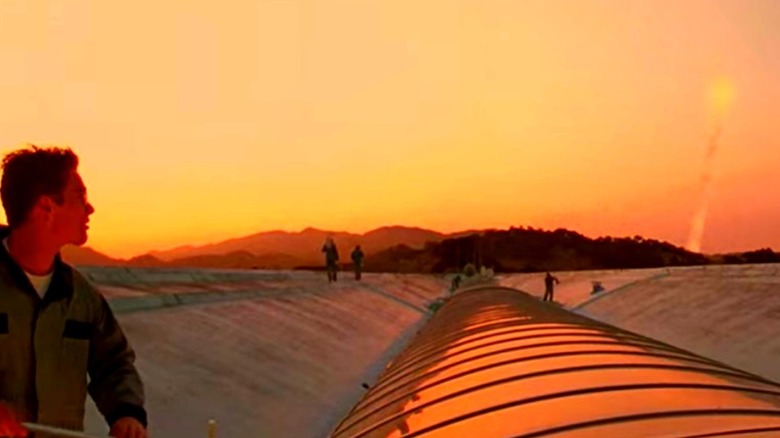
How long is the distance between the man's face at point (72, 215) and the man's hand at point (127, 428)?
602 millimetres

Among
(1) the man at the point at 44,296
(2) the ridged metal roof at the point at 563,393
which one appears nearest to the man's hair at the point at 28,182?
(1) the man at the point at 44,296

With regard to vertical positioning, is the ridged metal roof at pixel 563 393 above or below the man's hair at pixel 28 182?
below

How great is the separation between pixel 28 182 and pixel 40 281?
32 cm

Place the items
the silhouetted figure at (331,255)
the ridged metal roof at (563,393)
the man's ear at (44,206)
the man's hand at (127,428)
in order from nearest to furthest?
the man's ear at (44,206) → the man's hand at (127,428) → the ridged metal roof at (563,393) → the silhouetted figure at (331,255)

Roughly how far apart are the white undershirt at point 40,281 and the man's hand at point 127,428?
490 millimetres

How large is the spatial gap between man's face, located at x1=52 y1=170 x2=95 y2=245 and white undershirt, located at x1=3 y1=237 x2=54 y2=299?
0.44 ft

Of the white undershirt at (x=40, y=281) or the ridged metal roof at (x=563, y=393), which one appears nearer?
the white undershirt at (x=40, y=281)

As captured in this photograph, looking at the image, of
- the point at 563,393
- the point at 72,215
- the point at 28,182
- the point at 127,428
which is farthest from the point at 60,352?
the point at 563,393

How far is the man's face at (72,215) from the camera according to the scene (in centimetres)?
296

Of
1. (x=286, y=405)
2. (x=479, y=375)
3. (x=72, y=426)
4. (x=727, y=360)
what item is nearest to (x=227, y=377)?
(x=286, y=405)

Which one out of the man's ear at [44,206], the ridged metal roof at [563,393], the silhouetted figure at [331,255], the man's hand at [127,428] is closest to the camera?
the man's ear at [44,206]

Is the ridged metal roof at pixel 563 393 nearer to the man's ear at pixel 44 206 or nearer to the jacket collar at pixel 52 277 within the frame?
the jacket collar at pixel 52 277

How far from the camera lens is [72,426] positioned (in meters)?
3.10

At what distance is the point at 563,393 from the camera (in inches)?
211
